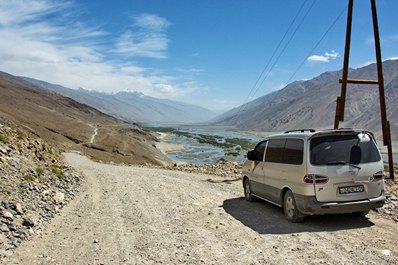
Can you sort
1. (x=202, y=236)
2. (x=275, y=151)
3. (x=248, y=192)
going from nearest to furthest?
1. (x=202, y=236)
2. (x=275, y=151)
3. (x=248, y=192)

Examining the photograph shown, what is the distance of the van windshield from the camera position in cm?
843

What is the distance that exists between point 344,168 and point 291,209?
164 cm

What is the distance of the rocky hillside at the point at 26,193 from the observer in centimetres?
823

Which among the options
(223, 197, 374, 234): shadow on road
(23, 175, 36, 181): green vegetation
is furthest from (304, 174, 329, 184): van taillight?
(23, 175, 36, 181): green vegetation

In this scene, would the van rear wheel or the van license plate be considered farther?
the van rear wheel

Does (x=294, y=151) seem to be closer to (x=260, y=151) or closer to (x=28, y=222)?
(x=260, y=151)

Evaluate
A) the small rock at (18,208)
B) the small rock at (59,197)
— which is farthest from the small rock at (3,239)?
the small rock at (59,197)

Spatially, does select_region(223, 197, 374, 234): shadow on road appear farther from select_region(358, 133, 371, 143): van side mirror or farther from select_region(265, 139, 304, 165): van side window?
select_region(358, 133, 371, 143): van side mirror

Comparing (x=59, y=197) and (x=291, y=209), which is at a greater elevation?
(x=291, y=209)

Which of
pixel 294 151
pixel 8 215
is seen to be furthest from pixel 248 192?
pixel 8 215

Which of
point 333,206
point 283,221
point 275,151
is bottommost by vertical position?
point 283,221

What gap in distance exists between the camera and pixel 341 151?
8500 millimetres

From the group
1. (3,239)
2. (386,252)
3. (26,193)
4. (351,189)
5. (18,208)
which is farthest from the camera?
(26,193)

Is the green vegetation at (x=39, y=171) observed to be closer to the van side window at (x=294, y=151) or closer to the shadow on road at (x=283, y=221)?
the shadow on road at (x=283, y=221)
